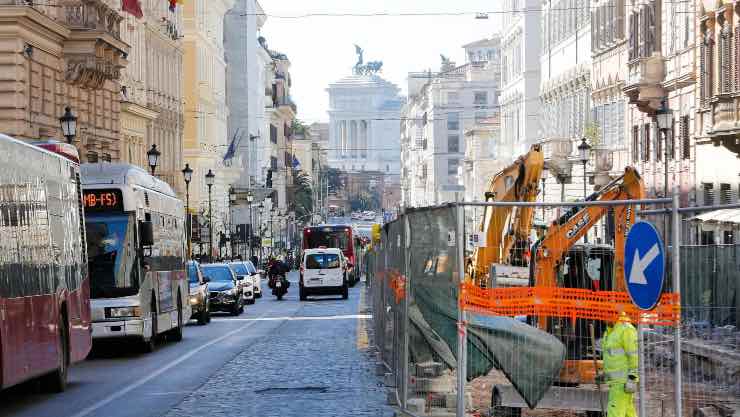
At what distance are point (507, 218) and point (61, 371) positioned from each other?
250 inches

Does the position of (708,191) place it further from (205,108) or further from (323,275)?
(205,108)

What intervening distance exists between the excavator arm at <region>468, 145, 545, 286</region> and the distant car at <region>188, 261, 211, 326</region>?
1268 cm

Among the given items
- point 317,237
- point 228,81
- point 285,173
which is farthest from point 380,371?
point 285,173

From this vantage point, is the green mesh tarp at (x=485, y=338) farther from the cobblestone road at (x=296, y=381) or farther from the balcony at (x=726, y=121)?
the balcony at (x=726, y=121)

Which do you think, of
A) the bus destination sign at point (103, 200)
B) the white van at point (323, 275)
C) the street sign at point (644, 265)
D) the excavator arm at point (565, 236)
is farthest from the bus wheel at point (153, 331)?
the white van at point (323, 275)

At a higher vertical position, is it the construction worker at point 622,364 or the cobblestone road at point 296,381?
the construction worker at point 622,364

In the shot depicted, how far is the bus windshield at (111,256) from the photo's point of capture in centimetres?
2716

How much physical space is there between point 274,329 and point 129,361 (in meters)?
10.1

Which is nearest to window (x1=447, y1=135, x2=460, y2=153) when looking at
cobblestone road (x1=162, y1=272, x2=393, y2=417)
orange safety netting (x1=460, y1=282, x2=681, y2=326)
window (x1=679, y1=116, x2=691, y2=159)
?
window (x1=679, y1=116, x2=691, y2=159)

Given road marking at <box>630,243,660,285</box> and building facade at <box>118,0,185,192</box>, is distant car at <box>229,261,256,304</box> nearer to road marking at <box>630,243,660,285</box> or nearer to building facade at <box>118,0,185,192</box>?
building facade at <box>118,0,185,192</box>

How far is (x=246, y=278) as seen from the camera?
56.8 metres

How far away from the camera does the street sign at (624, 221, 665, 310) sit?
452 inches

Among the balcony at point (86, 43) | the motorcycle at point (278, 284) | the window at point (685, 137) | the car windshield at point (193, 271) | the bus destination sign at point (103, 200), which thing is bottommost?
the motorcycle at point (278, 284)

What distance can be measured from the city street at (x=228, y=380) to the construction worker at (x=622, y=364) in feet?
17.3
